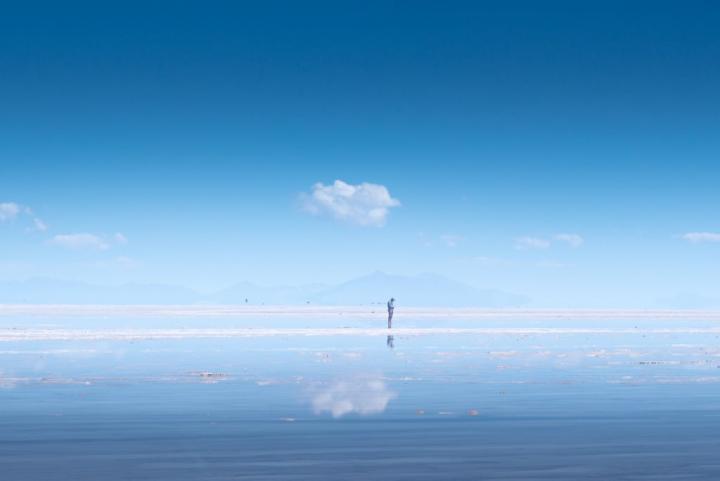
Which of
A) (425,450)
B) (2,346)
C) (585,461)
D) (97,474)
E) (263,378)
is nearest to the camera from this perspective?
(97,474)

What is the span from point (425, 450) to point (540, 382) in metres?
12.5

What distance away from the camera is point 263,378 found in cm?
2845

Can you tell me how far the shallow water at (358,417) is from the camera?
14.0 m

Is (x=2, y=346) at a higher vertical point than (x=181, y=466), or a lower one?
higher

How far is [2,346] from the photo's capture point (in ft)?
146

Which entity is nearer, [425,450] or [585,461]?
[585,461]

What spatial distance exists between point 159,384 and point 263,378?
3413mm

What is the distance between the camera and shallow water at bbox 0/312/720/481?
45.9 ft

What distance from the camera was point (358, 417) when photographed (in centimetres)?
1956

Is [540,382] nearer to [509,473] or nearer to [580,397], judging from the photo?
[580,397]

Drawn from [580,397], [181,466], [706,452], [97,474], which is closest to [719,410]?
[580,397]

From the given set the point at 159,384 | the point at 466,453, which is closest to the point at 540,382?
the point at 159,384

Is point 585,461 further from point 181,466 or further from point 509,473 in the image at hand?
point 181,466

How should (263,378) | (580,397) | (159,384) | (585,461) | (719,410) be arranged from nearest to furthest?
(585,461)
(719,410)
(580,397)
(159,384)
(263,378)
